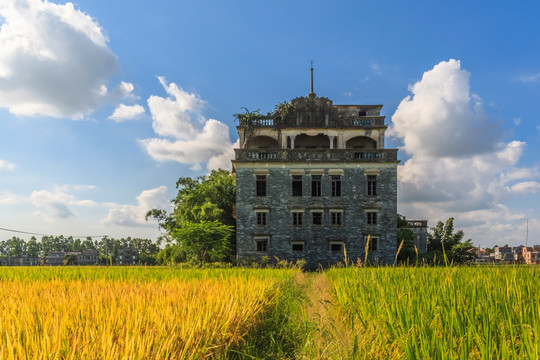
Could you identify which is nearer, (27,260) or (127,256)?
(127,256)

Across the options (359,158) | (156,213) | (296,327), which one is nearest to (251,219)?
(359,158)

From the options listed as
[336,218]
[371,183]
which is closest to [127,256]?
[336,218]

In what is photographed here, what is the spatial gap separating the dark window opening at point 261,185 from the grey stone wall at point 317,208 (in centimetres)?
33

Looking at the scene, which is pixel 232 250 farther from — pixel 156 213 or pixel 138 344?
pixel 138 344

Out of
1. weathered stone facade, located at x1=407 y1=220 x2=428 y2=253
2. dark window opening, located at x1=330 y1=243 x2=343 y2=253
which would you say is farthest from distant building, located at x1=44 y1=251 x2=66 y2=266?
dark window opening, located at x1=330 y1=243 x2=343 y2=253

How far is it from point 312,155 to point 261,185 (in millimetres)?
3709

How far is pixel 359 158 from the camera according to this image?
73.3ft

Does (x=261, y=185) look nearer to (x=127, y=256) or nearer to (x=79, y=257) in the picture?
(x=127, y=256)

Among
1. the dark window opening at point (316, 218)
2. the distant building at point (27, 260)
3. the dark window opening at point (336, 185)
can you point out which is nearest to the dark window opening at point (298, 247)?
the dark window opening at point (316, 218)

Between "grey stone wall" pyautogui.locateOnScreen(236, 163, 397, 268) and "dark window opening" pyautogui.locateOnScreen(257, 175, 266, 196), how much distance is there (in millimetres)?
326

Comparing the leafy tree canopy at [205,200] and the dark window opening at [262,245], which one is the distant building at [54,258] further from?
the dark window opening at [262,245]

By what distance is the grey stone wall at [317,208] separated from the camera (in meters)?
21.5

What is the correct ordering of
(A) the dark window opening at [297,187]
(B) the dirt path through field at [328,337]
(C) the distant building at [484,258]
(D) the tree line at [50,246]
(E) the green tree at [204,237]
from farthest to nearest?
(D) the tree line at [50,246] < (C) the distant building at [484,258] < (A) the dark window opening at [297,187] < (E) the green tree at [204,237] < (B) the dirt path through field at [328,337]

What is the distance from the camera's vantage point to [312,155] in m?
22.4
